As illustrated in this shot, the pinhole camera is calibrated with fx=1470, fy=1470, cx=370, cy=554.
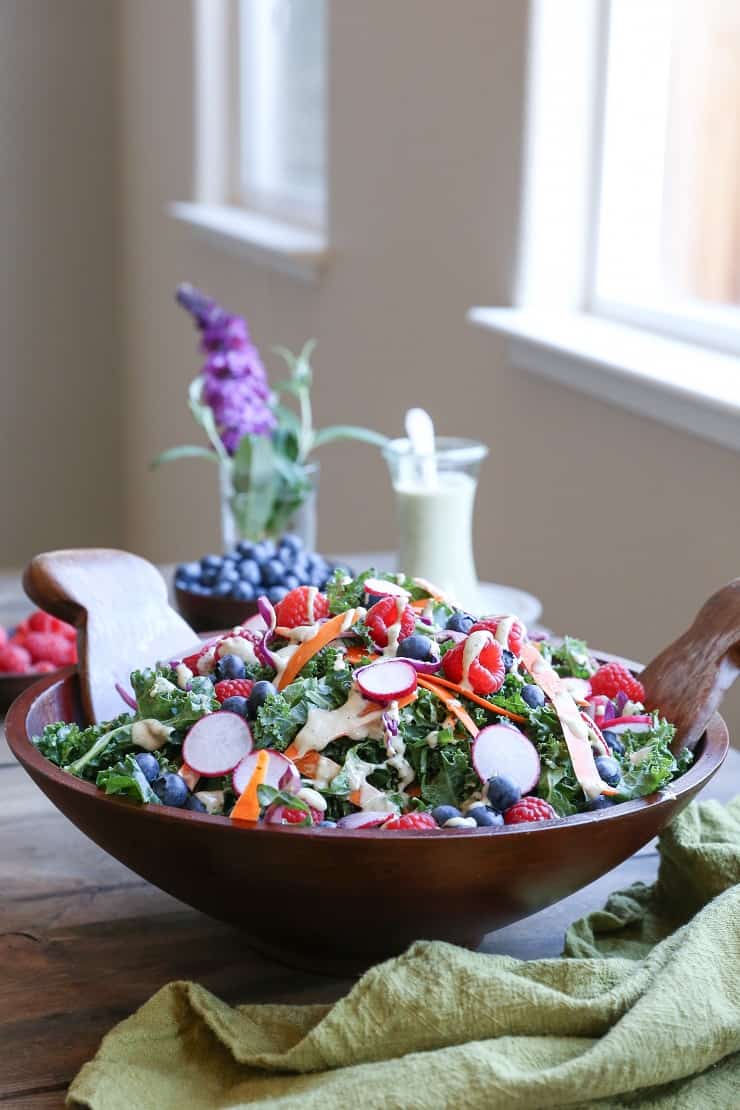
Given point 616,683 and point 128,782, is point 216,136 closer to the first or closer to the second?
point 616,683

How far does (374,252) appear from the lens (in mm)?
2578

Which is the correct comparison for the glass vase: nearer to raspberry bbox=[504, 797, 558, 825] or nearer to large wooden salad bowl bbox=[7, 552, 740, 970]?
large wooden salad bowl bbox=[7, 552, 740, 970]

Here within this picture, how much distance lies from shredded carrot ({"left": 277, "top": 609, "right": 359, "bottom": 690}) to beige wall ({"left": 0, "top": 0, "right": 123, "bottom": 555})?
13.1ft

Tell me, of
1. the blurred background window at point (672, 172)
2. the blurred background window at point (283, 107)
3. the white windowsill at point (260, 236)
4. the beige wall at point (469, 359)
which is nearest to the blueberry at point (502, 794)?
the beige wall at point (469, 359)

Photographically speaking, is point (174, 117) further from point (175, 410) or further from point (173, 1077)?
point (173, 1077)

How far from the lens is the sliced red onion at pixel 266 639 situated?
0.91 m

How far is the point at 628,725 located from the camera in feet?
3.10

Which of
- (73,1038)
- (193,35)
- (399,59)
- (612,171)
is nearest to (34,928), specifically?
(73,1038)

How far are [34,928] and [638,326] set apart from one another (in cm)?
122

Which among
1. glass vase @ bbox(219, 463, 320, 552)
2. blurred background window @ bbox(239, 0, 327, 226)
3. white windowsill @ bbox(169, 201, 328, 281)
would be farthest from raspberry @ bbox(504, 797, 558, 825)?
blurred background window @ bbox(239, 0, 327, 226)

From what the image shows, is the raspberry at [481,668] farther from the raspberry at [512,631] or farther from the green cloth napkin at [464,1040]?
→ the green cloth napkin at [464,1040]

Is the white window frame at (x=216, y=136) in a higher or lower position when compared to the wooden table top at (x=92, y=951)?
higher

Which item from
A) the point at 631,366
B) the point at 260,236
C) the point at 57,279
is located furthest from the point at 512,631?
the point at 57,279

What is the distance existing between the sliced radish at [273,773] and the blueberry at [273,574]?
673 mm
